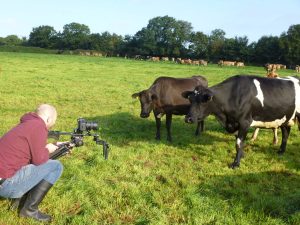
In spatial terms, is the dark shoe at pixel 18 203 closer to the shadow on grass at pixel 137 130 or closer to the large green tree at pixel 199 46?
the shadow on grass at pixel 137 130

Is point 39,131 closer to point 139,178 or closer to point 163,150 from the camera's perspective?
point 139,178

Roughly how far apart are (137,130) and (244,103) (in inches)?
157

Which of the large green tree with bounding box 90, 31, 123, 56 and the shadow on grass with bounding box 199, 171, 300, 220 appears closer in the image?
the shadow on grass with bounding box 199, 171, 300, 220

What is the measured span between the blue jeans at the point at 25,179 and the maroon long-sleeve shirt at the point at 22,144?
92mm

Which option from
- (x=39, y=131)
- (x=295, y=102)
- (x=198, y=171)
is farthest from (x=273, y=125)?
(x=39, y=131)

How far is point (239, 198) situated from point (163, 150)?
3.19m

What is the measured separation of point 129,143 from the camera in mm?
9648

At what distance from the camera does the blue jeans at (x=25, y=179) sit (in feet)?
15.9

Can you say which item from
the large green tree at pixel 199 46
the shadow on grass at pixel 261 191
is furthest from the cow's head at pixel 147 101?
the large green tree at pixel 199 46

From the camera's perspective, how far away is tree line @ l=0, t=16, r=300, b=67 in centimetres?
8462

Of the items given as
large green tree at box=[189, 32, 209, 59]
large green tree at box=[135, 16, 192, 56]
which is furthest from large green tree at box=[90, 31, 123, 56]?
large green tree at box=[189, 32, 209, 59]

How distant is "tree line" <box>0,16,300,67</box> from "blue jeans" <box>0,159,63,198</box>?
80.9 metres

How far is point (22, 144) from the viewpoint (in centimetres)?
473

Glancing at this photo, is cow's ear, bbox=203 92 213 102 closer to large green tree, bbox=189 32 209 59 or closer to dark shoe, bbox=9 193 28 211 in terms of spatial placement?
dark shoe, bbox=9 193 28 211
